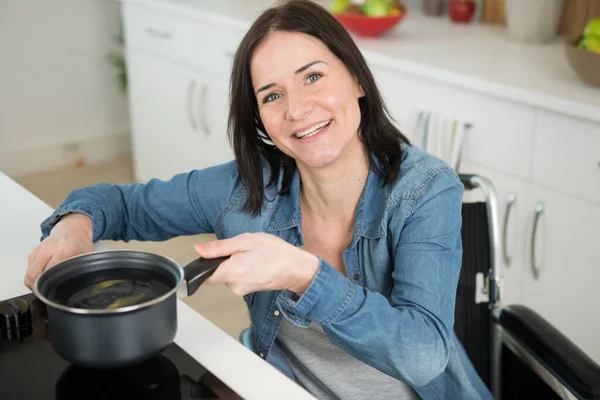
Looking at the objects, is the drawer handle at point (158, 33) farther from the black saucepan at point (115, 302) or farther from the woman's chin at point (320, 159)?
the black saucepan at point (115, 302)

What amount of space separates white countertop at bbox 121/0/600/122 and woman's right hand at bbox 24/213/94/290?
3.97 feet

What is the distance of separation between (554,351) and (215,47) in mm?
2126

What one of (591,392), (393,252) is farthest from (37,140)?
(591,392)

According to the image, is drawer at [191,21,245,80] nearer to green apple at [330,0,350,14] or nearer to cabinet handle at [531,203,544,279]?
green apple at [330,0,350,14]

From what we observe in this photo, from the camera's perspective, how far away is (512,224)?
230cm

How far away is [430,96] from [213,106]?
43.6 inches

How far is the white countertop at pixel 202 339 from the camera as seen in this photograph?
39.6 inches

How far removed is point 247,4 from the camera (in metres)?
3.37

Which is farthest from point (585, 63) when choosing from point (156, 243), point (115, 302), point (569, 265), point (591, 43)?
point (156, 243)

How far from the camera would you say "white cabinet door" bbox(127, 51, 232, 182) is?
333 centimetres

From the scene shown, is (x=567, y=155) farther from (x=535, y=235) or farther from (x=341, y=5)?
(x=341, y=5)

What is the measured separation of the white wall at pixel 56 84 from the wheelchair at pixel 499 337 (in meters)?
2.84

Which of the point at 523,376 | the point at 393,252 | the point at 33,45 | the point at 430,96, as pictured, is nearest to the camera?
the point at 393,252

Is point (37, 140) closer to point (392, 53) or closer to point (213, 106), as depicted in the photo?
point (213, 106)
